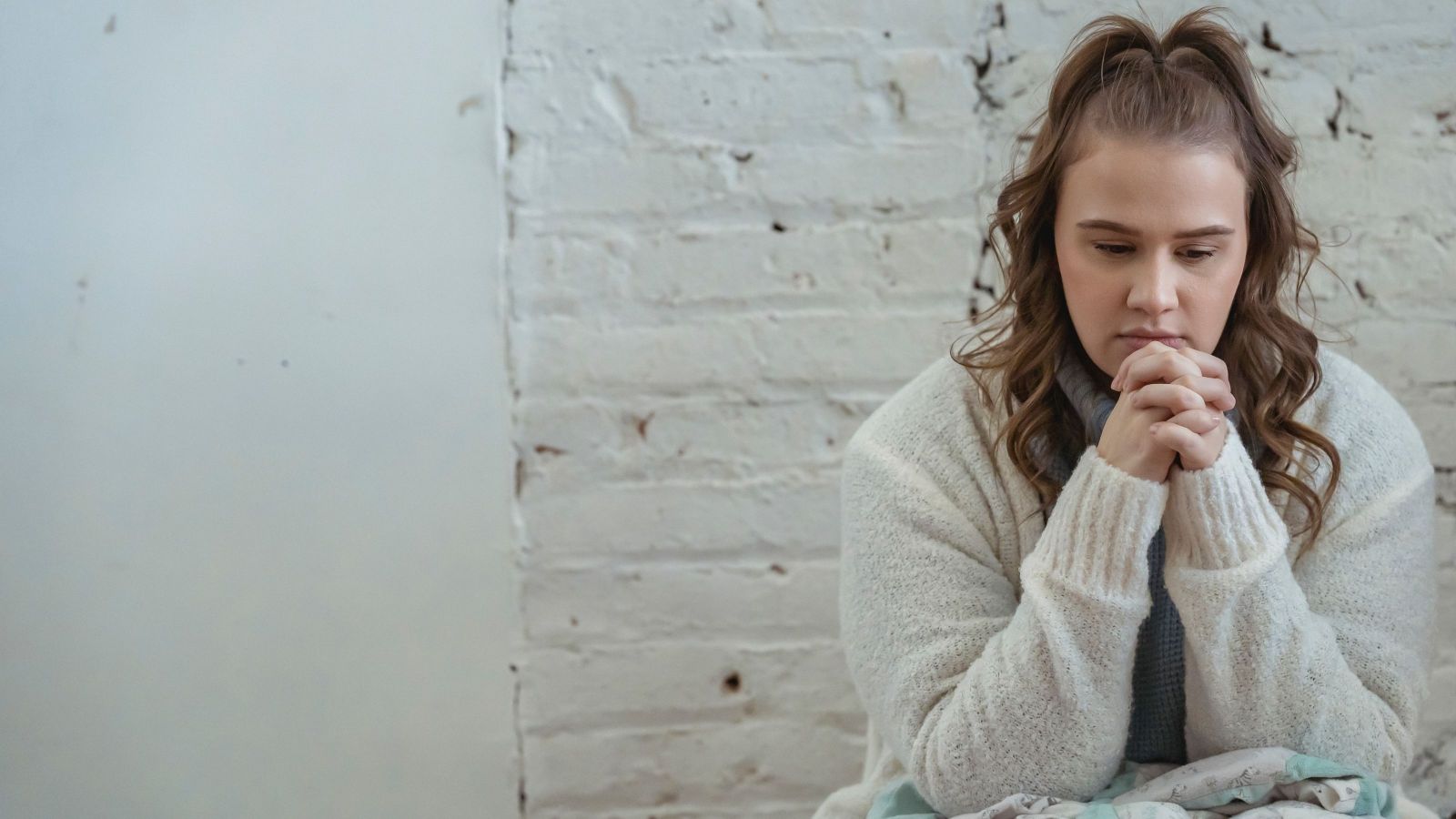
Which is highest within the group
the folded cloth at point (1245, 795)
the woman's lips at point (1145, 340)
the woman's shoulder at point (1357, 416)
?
the woman's lips at point (1145, 340)

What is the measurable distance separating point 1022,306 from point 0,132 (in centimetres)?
105

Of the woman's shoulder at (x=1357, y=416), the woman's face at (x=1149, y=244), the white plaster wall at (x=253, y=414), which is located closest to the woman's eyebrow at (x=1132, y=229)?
the woman's face at (x=1149, y=244)

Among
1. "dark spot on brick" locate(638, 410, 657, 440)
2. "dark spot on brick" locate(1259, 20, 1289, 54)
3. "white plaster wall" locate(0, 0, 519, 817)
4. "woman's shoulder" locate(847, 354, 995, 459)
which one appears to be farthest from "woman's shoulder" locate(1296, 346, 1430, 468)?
"white plaster wall" locate(0, 0, 519, 817)

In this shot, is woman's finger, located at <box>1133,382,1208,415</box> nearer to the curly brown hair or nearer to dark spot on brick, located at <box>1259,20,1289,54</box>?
the curly brown hair

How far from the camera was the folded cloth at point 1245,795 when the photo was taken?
87cm

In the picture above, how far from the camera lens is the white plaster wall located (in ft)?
4.42

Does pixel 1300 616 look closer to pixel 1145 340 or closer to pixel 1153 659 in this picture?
pixel 1153 659

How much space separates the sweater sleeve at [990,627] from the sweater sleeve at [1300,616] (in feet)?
0.14

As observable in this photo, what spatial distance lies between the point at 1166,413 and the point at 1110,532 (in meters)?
0.09

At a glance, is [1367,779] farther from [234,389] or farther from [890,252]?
[234,389]

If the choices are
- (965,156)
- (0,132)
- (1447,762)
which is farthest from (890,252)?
(0,132)

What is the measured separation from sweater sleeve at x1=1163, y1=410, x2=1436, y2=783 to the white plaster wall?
754 millimetres

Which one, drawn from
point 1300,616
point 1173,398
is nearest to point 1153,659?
point 1300,616

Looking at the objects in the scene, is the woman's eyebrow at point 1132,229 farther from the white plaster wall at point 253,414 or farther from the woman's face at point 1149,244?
the white plaster wall at point 253,414
